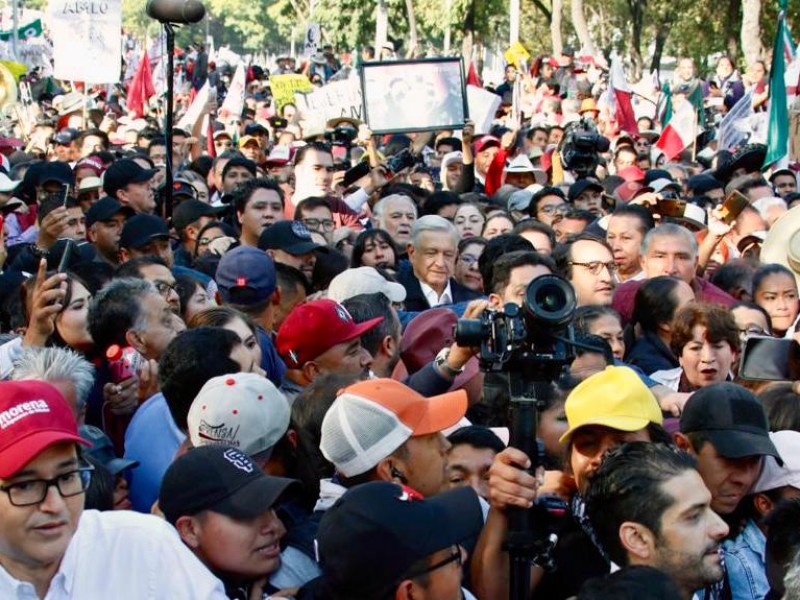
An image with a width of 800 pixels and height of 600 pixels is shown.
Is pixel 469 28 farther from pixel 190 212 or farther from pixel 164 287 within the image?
pixel 164 287

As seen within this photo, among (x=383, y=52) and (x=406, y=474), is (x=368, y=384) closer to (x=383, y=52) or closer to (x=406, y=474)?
(x=406, y=474)

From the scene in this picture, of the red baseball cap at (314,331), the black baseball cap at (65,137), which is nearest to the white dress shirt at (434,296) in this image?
the red baseball cap at (314,331)

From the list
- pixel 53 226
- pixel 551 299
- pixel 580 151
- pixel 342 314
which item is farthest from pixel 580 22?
pixel 551 299

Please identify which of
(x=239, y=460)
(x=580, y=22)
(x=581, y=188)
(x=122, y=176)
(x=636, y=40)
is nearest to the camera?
(x=239, y=460)

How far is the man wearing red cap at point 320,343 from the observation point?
510 centimetres

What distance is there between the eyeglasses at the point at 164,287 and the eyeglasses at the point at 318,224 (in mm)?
2601

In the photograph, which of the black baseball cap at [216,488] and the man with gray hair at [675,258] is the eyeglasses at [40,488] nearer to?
the black baseball cap at [216,488]

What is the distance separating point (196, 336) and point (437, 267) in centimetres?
320

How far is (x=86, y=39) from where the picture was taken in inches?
524

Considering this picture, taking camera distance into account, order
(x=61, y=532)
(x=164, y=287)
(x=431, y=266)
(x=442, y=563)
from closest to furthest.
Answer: (x=61, y=532) → (x=442, y=563) → (x=164, y=287) → (x=431, y=266)

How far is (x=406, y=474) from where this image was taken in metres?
3.81

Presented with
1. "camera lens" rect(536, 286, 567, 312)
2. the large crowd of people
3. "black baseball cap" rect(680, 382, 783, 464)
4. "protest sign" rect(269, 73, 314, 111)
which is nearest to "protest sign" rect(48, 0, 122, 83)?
the large crowd of people

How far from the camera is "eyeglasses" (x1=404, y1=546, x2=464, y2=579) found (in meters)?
3.04

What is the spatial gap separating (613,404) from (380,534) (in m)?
1.30
